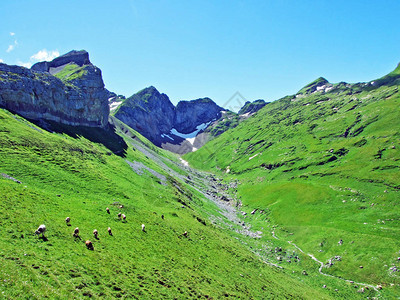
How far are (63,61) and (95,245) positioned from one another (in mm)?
217372

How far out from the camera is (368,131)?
16150cm

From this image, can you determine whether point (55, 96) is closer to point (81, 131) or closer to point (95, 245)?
point (81, 131)

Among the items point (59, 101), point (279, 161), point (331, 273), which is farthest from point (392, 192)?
point (59, 101)

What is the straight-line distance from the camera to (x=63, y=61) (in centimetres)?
19612

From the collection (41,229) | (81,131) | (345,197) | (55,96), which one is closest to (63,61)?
(55,96)

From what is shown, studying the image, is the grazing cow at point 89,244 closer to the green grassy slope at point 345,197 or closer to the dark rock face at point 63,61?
the green grassy slope at point 345,197

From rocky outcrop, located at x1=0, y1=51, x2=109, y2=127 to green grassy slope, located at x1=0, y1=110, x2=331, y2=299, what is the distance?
1488 centimetres

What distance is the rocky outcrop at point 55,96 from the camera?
8238cm

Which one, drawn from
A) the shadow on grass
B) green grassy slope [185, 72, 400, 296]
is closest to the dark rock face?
the shadow on grass

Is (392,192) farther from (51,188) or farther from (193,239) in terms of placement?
(51,188)

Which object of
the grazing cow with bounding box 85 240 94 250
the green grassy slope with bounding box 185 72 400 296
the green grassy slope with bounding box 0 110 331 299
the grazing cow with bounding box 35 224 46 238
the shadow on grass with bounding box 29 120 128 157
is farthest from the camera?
the shadow on grass with bounding box 29 120 128 157

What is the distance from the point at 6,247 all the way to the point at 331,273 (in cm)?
7240

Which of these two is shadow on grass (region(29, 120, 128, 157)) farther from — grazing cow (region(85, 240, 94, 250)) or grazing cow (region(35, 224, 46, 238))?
grazing cow (region(85, 240, 94, 250))

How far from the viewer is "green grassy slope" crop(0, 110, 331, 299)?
22036mm
